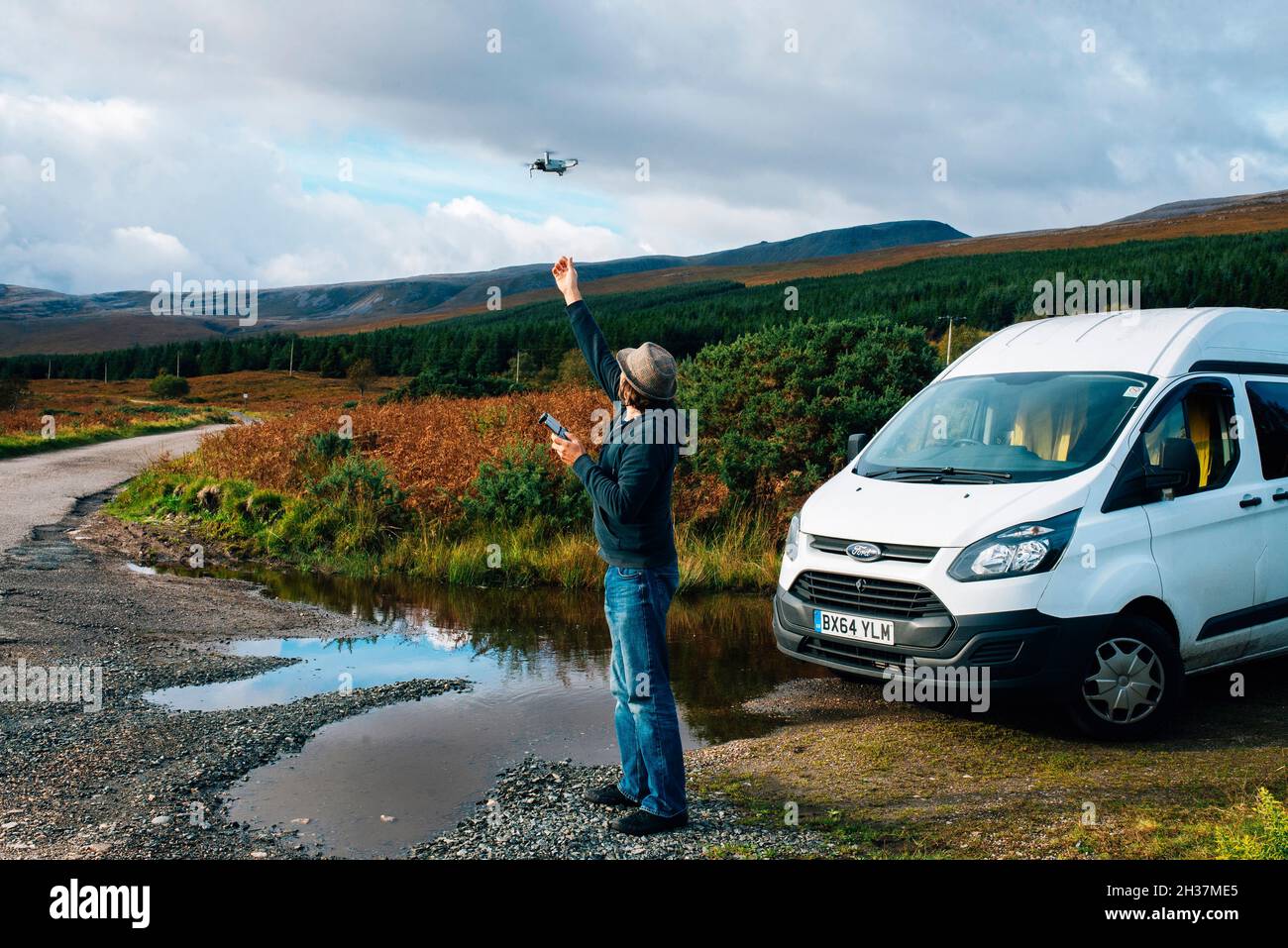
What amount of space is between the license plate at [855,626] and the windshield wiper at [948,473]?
1.11m

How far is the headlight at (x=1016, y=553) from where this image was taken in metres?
5.56

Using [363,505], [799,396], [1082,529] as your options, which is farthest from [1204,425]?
[363,505]

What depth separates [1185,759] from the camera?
18.1 ft

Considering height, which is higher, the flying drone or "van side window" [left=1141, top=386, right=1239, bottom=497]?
the flying drone

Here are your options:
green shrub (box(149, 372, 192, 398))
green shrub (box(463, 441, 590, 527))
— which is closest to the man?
green shrub (box(463, 441, 590, 527))

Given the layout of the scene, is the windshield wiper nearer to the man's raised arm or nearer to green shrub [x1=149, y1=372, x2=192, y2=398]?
the man's raised arm

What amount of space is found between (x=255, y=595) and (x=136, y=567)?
7.30 feet

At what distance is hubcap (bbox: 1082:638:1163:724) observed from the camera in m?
5.72

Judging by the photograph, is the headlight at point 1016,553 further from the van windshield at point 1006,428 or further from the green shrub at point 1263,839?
the green shrub at point 1263,839

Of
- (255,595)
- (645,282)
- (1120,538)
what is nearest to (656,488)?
(1120,538)

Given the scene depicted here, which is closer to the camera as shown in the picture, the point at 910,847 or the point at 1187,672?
the point at 910,847

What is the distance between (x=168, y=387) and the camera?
84375mm

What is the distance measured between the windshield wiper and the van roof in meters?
1.27
